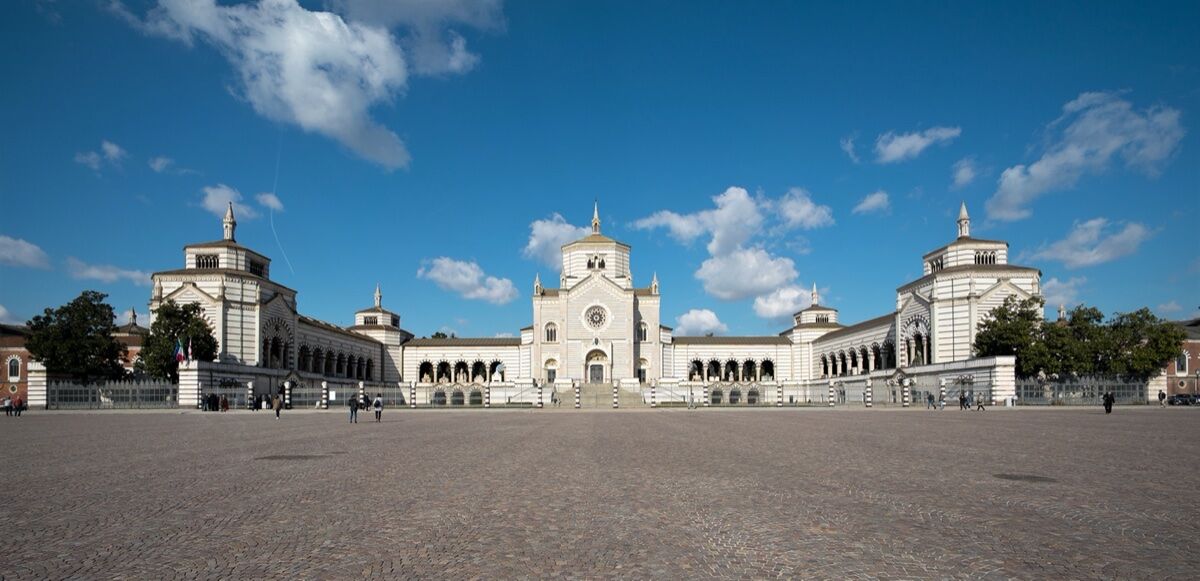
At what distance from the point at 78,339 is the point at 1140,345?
251 feet

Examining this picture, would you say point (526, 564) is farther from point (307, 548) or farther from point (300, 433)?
point (300, 433)

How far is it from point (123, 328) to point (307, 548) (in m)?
97.6

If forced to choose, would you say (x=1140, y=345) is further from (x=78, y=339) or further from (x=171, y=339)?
(x=78, y=339)

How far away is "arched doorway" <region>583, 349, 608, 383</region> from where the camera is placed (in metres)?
85.2

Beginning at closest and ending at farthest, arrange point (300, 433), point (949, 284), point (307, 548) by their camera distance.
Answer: point (307, 548) < point (300, 433) < point (949, 284)

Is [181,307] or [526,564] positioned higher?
[181,307]

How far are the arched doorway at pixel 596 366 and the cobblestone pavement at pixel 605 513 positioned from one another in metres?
66.2

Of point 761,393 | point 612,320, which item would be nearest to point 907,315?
point 761,393

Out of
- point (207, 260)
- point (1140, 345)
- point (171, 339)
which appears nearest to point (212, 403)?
point (171, 339)

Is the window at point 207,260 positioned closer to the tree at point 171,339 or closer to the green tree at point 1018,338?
the tree at point 171,339

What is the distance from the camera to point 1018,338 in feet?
195

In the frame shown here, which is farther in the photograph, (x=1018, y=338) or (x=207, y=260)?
(x=207, y=260)

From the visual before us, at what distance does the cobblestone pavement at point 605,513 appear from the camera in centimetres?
743

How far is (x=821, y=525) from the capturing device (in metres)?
9.15
